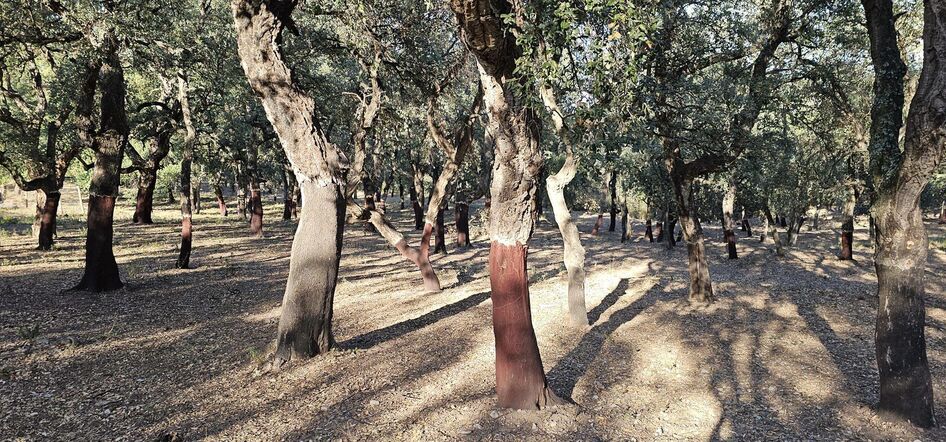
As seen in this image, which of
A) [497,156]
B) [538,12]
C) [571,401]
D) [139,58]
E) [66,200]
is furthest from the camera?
[66,200]

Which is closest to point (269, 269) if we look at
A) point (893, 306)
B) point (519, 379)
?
point (519, 379)

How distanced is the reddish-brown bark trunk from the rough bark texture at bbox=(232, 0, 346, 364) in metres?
3.41

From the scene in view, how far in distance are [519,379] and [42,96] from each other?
20.6 m

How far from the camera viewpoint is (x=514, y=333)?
5.90m

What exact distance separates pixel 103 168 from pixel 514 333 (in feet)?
40.3

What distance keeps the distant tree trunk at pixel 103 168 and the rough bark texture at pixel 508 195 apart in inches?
457

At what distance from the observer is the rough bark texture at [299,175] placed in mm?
7793

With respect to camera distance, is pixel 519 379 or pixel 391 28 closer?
pixel 519 379

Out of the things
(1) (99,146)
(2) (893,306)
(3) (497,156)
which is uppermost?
(1) (99,146)

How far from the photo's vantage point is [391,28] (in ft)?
44.5

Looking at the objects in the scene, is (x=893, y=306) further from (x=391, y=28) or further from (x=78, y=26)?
(x=78, y=26)

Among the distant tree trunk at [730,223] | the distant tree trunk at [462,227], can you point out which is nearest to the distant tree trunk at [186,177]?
the distant tree trunk at [462,227]

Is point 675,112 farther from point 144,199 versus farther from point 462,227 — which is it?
point 144,199

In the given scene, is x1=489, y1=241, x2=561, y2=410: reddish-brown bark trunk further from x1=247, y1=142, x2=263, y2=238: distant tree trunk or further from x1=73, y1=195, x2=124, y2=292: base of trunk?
x1=247, y1=142, x2=263, y2=238: distant tree trunk
